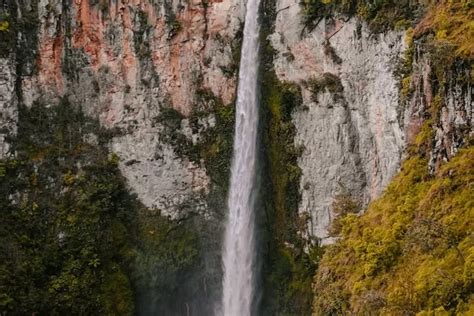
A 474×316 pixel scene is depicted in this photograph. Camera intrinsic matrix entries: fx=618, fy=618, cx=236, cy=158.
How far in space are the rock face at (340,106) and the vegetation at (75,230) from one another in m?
5.41

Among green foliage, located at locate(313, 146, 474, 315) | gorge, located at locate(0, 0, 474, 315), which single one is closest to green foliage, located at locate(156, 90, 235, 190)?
gorge, located at locate(0, 0, 474, 315)

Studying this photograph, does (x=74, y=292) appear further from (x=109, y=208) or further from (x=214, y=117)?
(x=214, y=117)

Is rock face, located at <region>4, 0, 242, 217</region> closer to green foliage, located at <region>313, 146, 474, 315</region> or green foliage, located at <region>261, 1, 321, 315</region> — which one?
green foliage, located at <region>261, 1, 321, 315</region>

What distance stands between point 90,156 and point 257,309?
830 centimetres

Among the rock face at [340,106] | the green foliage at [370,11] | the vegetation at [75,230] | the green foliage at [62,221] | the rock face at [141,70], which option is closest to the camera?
the green foliage at [370,11]

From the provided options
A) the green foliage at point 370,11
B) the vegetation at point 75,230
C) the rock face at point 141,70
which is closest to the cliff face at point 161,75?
the rock face at point 141,70

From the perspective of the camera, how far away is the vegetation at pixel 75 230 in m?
20.5

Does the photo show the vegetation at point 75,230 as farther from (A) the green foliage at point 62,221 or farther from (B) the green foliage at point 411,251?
(B) the green foliage at point 411,251

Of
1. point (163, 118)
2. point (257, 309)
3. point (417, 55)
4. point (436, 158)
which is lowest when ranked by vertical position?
point (257, 309)

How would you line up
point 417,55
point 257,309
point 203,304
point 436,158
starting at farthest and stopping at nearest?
point 203,304 → point 257,309 → point 417,55 → point 436,158

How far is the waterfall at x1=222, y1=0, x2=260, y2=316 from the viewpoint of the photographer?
20.6 metres

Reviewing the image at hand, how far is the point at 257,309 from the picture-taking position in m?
20.1

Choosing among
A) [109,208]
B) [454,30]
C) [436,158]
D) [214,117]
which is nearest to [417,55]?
[454,30]

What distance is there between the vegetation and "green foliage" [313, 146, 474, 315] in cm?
813
